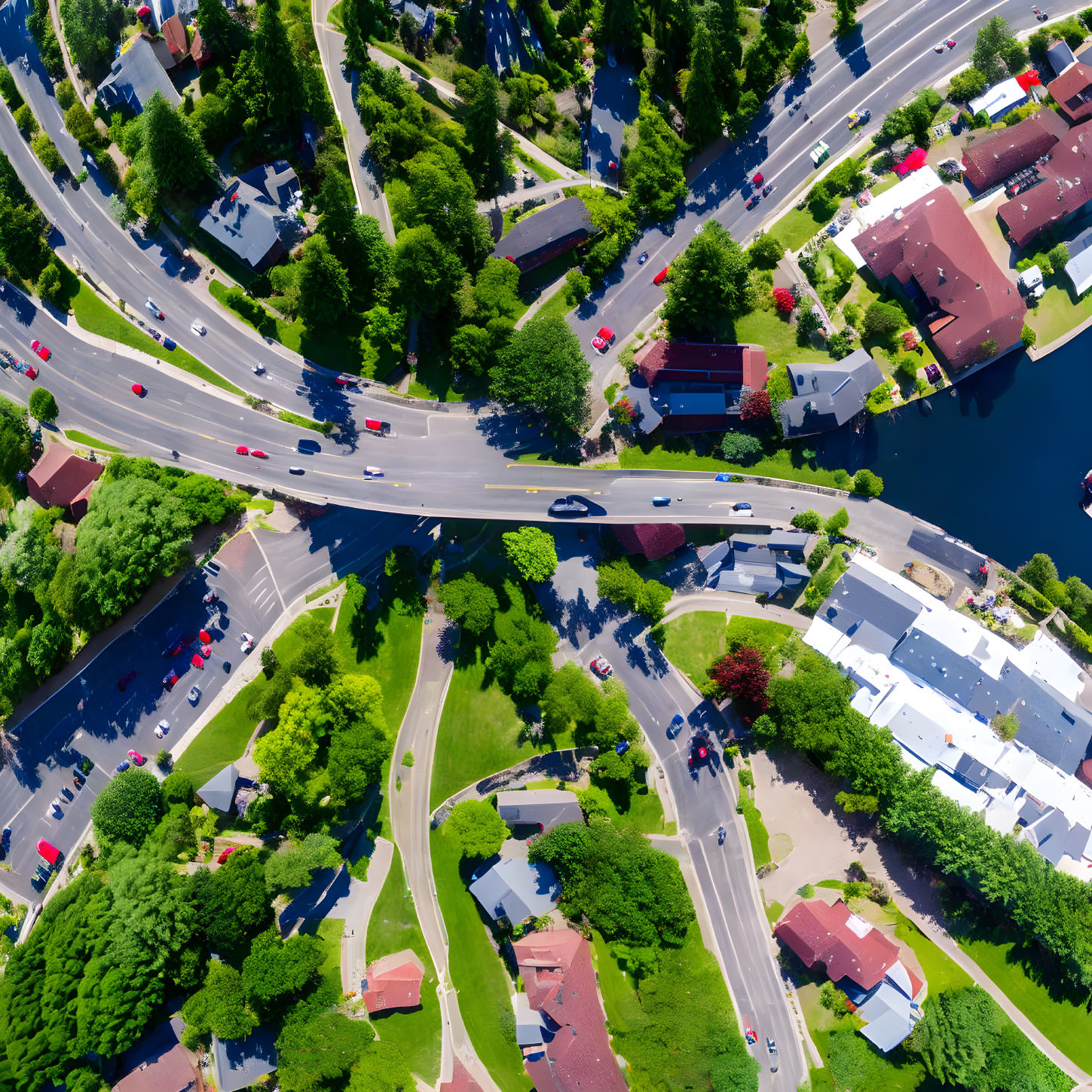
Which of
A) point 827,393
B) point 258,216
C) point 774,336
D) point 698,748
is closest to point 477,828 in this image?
point 698,748

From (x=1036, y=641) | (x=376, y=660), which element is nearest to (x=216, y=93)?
(x=376, y=660)

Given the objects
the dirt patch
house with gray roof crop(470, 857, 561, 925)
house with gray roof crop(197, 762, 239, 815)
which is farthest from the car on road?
house with gray roof crop(197, 762, 239, 815)

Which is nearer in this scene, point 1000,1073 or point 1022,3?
point 1000,1073

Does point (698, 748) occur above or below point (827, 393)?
below

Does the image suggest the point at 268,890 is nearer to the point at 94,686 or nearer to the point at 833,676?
the point at 94,686

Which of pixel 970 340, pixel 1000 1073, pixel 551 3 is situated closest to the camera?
pixel 1000 1073

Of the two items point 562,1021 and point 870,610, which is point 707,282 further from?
point 562,1021

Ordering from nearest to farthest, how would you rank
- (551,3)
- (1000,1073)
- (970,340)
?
(1000,1073) < (970,340) < (551,3)
